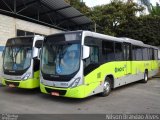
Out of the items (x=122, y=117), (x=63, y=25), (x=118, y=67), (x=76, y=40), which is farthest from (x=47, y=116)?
(x=63, y=25)

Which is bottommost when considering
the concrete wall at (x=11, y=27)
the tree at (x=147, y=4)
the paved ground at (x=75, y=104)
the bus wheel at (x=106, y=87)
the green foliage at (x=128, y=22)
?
the paved ground at (x=75, y=104)

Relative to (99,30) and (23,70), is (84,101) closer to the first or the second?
(23,70)

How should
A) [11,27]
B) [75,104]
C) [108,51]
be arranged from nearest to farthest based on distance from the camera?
[75,104] < [108,51] < [11,27]

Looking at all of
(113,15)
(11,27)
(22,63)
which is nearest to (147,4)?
(113,15)

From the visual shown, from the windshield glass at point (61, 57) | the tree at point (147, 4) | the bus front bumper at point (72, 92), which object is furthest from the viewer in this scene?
the tree at point (147, 4)

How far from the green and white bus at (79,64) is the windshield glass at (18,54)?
115cm

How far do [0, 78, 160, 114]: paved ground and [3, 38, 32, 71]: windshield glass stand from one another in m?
1.37

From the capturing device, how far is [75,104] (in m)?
8.80

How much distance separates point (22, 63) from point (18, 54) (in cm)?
57

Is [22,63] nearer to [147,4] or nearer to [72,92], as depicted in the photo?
[72,92]

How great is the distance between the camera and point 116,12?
26.1 meters

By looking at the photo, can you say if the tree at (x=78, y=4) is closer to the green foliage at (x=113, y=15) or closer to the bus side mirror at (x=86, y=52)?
the green foliage at (x=113, y=15)

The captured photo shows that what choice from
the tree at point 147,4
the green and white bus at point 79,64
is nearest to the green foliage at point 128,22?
the tree at point 147,4

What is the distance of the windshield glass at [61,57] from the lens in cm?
852
